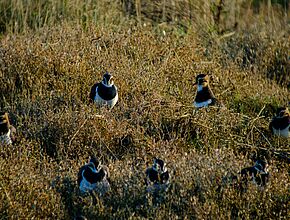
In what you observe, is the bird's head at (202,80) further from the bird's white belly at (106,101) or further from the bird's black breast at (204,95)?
the bird's white belly at (106,101)

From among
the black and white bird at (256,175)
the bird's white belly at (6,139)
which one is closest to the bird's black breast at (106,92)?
the bird's white belly at (6,139)

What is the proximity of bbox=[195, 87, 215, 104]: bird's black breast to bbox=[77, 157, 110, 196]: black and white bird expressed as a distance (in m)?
1.81

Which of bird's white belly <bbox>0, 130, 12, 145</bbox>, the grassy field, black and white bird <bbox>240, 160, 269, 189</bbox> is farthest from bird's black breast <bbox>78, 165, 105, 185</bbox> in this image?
black and white bird <bbox>240, 160, 269, 189</bbox>

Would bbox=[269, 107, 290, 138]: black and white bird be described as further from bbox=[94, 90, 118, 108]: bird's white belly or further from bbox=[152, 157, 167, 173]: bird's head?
bbox=[152, 157, 167, 173]: bird's head

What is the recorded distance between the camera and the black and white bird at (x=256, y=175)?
17.8ft

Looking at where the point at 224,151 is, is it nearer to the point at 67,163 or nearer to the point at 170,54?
the point at 67,163

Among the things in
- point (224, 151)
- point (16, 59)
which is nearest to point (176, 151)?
point (224, 151)

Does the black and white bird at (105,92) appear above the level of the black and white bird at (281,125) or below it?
above

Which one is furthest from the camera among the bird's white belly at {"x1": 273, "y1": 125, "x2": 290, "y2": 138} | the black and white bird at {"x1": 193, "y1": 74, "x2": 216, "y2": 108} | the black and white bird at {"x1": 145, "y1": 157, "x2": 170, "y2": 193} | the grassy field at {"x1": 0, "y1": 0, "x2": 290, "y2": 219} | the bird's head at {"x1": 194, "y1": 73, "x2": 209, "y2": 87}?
the bird's head at {"x1": 194, "y1": 73, "x2": 209, "y2": 87}

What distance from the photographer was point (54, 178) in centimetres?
580

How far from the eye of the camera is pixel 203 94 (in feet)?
23.8

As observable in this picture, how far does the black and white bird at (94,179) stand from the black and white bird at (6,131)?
980mm

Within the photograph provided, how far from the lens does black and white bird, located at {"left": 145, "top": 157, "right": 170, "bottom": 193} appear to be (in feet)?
18.0

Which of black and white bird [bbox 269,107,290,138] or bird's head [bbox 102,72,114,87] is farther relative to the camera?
bird's head [bbox 102,72,114,87]
